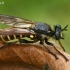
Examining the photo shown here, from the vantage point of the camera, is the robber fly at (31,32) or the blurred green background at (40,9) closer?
the robber fly at (31,32)

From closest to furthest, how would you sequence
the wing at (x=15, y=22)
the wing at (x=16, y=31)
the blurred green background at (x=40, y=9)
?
1. the wing at (x=16, y=31)
2. the wing at (x=15, y=22)
3. the blurred green background at (x=40, y=9)

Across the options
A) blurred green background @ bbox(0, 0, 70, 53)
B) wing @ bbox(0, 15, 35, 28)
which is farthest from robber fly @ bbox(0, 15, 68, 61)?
blurred green background @ bbox(0, 0, 70, 53)

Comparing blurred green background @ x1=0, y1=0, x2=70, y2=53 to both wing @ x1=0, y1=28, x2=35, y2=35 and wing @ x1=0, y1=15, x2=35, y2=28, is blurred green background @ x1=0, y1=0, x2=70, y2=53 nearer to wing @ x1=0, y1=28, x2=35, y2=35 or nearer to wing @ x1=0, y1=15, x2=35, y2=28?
wing @ x1=0, y1=15, x2=35, y2=28

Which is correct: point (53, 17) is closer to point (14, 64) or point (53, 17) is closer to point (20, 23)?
point (20, 23)

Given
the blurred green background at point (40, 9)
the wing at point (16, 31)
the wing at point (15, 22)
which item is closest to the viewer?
the wing at point (16, 31)

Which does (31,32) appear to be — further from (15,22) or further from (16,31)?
(15,22)

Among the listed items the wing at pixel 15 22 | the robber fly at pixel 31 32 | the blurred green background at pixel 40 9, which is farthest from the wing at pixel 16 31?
the blurred green background at pixel 40 9

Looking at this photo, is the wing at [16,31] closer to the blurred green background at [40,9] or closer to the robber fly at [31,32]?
the robber fly at [31,32]

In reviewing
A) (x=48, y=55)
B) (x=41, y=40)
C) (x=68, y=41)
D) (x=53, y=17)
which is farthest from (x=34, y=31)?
(x=53, y=17)
